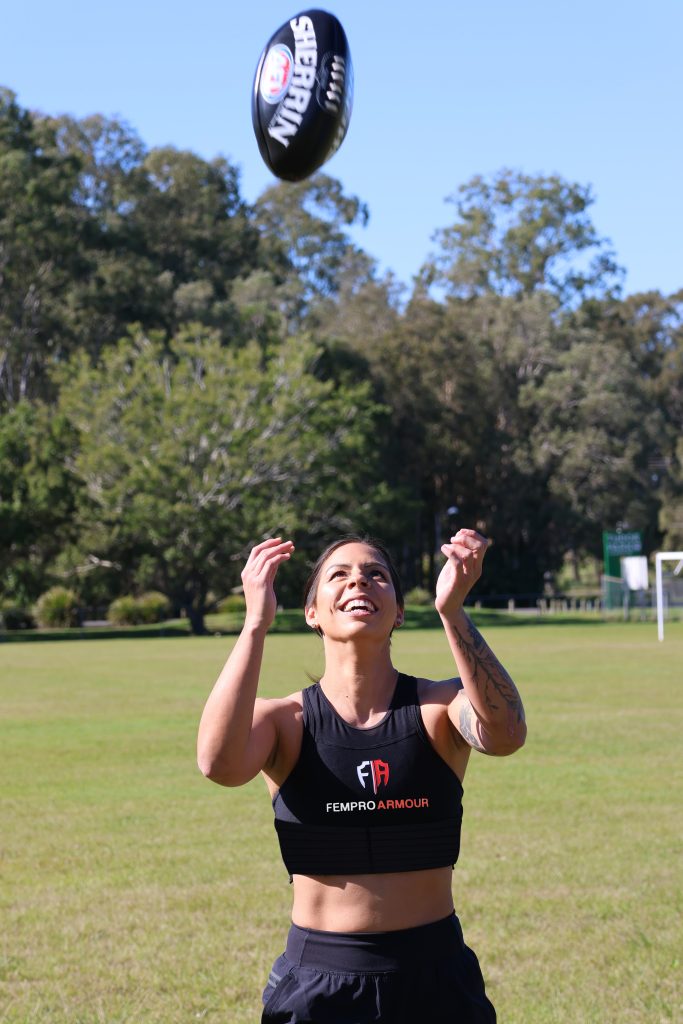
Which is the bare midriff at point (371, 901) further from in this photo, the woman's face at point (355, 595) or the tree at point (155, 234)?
the tree at point (155, 234)

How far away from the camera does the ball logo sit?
621 centimetres

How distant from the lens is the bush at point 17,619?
57844mm

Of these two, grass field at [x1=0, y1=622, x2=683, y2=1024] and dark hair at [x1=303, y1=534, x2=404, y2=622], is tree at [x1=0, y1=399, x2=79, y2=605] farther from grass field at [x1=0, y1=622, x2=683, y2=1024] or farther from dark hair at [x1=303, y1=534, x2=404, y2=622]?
dark hair at [x1=303, y1=534, x2=404, y2=622]

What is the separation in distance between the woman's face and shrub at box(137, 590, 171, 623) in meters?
57.9

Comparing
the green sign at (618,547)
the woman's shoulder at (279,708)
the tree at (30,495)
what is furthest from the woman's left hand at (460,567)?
the green sign at (618,547)

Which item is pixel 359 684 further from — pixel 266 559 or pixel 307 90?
pixel 307 90

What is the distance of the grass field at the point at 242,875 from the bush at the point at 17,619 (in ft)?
125

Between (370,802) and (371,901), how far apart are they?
260mm

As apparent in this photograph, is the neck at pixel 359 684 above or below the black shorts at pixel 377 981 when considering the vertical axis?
above

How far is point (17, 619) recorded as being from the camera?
59.3 meters

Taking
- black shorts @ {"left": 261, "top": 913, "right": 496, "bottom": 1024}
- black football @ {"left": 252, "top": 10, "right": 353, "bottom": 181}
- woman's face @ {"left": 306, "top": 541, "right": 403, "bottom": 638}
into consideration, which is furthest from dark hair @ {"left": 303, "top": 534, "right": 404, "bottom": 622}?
black football @ {"left": 252, "top": 10, "right": 353, "bottom": 181}

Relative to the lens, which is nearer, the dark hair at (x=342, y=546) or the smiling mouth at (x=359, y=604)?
the smiling mouth at (x=359, y=604)

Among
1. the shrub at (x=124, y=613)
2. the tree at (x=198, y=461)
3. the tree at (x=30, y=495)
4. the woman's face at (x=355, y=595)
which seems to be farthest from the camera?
the shrub at (x=124, y=613)

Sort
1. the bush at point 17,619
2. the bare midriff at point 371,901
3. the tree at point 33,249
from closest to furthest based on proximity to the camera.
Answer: the bare midriff at point 371,901 < the bush at point 17,619 < the tree at point 33,249
